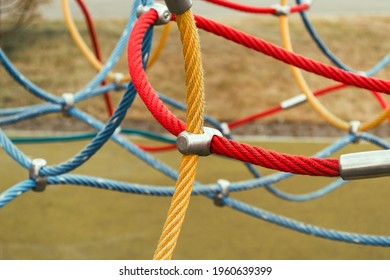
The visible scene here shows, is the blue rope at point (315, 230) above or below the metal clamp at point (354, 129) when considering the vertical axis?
below

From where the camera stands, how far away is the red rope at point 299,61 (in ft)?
2.77

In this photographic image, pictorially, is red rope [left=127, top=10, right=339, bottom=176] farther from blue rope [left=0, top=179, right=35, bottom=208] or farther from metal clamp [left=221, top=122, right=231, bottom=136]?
metal clamp [left=221, top=122, right=231, bottom=136]

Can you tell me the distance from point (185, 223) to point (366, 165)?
55.1 inches

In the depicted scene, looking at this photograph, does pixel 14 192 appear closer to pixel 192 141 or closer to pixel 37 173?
pixel 37 173

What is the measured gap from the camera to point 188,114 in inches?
26.2

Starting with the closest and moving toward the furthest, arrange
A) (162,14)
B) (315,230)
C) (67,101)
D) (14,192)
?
(162,14)
(14,192)
(315,230)
(67,101)

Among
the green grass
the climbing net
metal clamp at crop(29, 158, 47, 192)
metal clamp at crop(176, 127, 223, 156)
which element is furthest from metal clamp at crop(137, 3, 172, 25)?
the green grass

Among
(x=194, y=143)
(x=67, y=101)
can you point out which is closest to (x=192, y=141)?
(x=194, y=143)

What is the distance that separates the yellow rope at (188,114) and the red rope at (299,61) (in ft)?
0.70

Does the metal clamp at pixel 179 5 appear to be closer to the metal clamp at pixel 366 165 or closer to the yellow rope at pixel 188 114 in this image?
the yellow rope at pixel 188 114

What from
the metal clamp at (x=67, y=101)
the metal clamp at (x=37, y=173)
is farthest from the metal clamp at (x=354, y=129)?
the metal clamp at (x=37, y=173)

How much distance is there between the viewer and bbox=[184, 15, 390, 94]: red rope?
84cm

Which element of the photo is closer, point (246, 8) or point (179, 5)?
point (179, 5)

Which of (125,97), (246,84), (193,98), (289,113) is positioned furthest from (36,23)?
(193,98)
